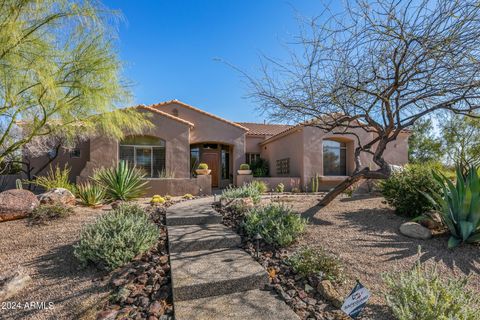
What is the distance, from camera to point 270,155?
690 inches

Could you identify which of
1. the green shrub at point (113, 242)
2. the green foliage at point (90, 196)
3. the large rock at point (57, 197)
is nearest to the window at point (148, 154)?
the green foliage at point (90, 196)

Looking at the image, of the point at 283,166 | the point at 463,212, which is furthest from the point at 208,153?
the point at 463,212

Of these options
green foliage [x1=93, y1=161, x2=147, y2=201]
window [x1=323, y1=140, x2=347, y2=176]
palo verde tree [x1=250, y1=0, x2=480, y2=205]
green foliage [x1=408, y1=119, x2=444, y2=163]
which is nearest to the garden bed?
palo verde tree [x1=250, y1=0, x2=480, y2=205]

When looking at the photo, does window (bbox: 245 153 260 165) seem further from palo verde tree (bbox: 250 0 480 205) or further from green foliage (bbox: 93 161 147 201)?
palo verde tree (bbox: 250 0 480 205)

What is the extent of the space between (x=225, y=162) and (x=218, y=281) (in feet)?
44.8

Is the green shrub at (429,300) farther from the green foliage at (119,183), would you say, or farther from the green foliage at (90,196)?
the green foliage at (119,183)

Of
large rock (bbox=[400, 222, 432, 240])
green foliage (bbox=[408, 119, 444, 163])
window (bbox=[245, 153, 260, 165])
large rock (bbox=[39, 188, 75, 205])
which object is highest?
green foliage (bbox=[408, 119, 444, 163])

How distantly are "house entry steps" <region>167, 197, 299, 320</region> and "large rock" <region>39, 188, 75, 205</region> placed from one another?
14.8 ft

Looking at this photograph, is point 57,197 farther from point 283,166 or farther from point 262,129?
point 262,129

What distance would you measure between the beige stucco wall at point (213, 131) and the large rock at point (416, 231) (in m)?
10.6

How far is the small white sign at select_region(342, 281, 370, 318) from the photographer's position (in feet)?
8.57

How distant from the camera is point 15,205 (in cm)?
638

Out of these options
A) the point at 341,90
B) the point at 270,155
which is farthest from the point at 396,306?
the point at 270,155

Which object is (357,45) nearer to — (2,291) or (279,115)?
(279,115)
